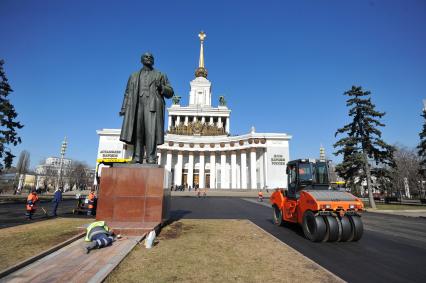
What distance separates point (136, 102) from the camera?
26.2 ft

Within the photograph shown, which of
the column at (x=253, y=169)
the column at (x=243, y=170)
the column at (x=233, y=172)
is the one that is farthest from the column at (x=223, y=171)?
the column at (x=253, y=169)

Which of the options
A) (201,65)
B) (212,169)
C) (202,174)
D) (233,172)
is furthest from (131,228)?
(201,65)

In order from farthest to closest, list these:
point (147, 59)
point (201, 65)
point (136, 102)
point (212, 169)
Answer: point (201, 65)
point (212, 169)
point (147, 59)
point (136, 102)

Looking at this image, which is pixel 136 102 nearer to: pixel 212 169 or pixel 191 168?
pixel 191 168

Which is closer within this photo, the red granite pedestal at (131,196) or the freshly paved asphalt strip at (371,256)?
the freshly paved asphalt strip at (371,256)

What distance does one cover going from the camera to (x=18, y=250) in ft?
16.8

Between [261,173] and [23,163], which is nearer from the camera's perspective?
[261,173]

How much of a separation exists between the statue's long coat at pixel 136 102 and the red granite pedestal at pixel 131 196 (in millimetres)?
1345

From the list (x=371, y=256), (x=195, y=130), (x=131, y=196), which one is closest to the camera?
(x=371, y=256)

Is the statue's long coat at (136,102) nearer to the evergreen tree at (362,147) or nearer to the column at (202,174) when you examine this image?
the evergreen tree at (362,147)

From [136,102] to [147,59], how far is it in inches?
65.7

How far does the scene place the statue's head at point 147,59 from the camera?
26.9 feet

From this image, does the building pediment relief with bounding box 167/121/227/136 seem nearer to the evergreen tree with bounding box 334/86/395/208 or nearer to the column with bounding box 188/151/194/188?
the column with bounding box 188/151/194/188

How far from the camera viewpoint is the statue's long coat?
25.3 ft
